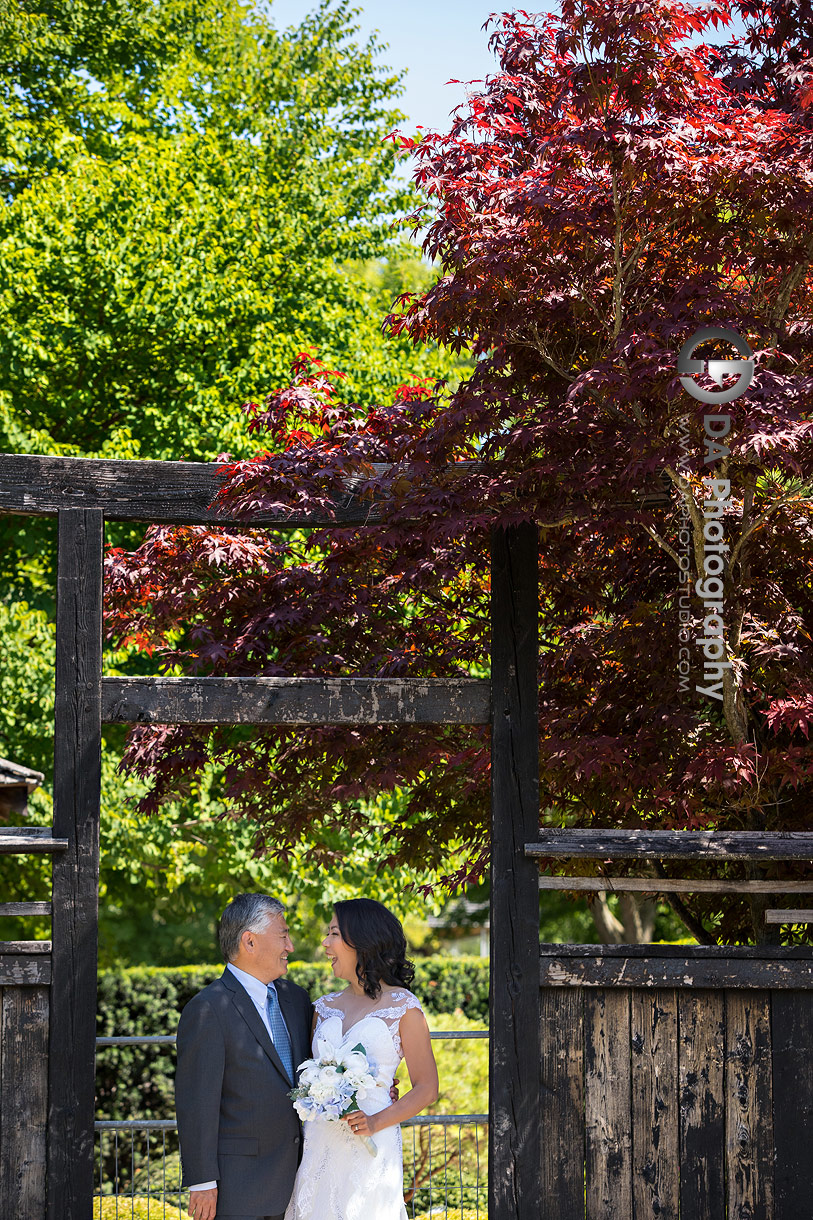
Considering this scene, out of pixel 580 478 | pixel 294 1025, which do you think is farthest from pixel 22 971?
pixel 580 478

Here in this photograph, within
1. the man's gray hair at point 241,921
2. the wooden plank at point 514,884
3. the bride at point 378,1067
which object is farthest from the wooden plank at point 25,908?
the wooden plank at point 514,884

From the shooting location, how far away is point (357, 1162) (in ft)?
13.0

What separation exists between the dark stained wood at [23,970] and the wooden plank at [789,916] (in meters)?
2.77

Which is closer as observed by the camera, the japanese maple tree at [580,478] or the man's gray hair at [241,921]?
the japanese maple tree at [580,478]

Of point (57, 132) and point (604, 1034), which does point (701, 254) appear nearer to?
point (604, 1034)

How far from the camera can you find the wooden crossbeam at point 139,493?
14.8 ft

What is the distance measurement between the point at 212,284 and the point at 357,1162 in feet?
27.4

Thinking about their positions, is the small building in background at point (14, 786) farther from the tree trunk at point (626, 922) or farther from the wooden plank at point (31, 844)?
the tree trunk at point (626, 922)

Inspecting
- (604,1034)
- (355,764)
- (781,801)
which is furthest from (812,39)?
(604,1034)

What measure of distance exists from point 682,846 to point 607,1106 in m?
1.00

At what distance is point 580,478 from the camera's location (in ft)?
13.5

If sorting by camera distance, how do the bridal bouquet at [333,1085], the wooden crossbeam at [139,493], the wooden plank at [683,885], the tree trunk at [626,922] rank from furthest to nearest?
the tree trunk at [626,922] → the wooden crossbeam at [139,493] → the wooden plank at [683,885] → the bridal bouquet at [333,1085]

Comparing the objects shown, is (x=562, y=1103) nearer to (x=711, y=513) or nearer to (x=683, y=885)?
(x=683, y=885)

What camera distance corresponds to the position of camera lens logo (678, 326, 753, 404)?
12.4 feet
